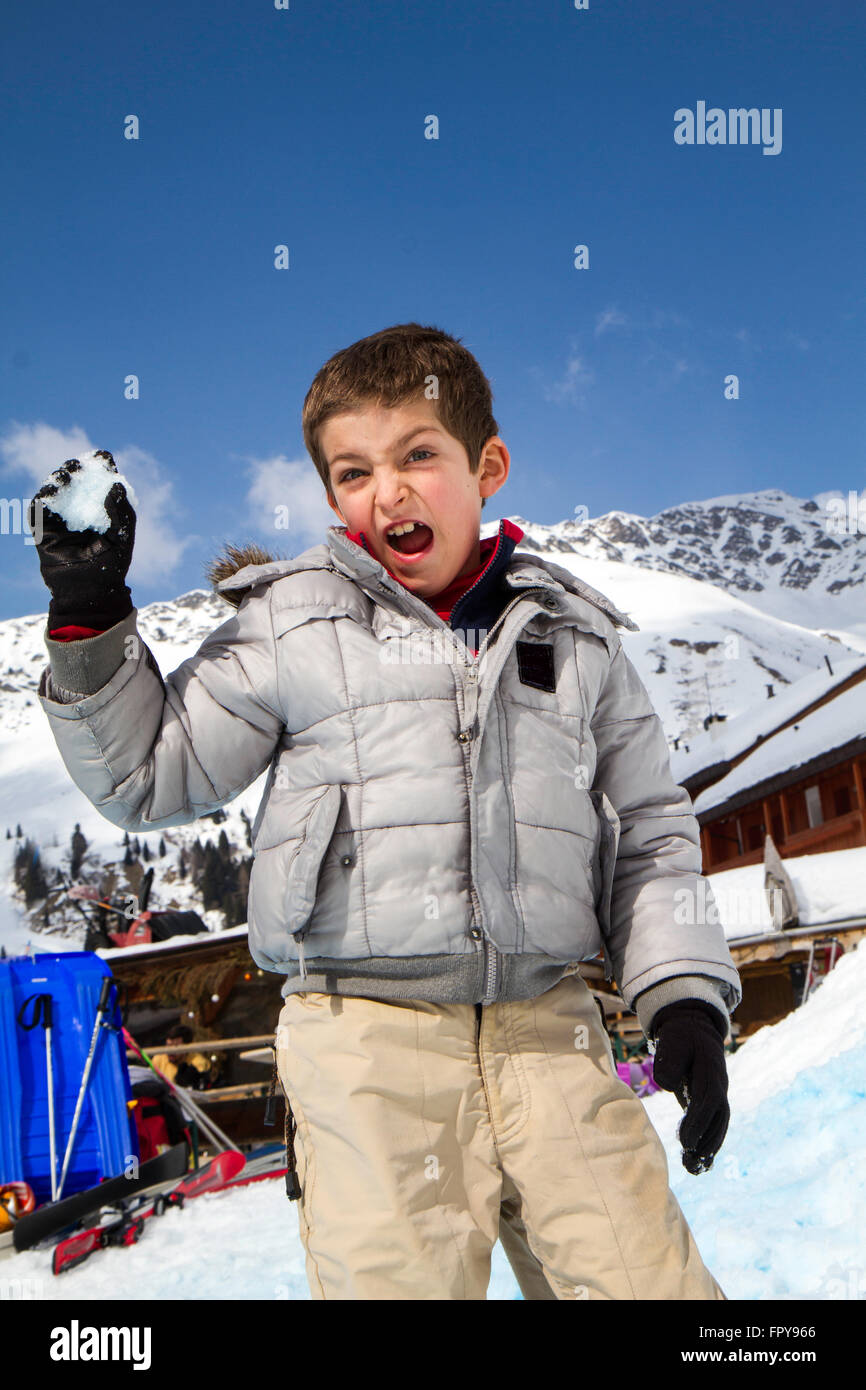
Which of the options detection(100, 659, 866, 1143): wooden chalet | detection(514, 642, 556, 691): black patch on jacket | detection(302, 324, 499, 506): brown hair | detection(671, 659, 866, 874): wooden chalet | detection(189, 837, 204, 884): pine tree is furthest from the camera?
detection(189, 837, 204, 884): pine tree

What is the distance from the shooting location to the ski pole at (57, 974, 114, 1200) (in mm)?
6832

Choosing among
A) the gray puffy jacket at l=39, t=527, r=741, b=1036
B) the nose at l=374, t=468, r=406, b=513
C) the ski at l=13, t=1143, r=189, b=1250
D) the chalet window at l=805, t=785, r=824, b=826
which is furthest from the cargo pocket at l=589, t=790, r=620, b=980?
the chalet window at l=805, t=785, r=824, b=826

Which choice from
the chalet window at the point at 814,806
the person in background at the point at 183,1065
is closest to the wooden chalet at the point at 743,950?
the chalet window at the point at 814,806

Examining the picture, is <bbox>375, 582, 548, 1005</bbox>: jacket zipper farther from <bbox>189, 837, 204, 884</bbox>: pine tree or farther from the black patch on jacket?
<bbox>189, 837, 204, 884</bbox>: pine tree

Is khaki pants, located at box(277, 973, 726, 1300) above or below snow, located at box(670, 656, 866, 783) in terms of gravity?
below

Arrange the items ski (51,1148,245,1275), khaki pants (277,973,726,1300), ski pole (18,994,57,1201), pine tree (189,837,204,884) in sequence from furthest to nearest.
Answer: pine tree (189,837,204,884) < ski pole (18,994,57,1201) < ski (51,1148,245,1275) < khaki pants (277,973,726,1300)

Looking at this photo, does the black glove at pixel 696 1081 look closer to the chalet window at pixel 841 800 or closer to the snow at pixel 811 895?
the snow at pixel 811 895

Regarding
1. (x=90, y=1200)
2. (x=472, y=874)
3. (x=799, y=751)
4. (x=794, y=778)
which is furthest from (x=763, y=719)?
(x=472, y=874)

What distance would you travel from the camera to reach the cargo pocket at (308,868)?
1.69 m

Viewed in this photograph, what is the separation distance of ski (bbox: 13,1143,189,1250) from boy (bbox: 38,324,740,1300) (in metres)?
5.30

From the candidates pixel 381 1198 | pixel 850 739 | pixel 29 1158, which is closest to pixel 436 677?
pixel 381 1198

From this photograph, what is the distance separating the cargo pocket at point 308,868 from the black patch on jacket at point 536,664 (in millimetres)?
508

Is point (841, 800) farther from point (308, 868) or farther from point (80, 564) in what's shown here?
point (80, 564)
